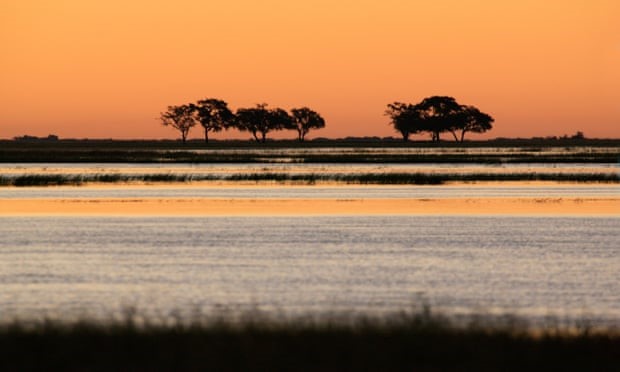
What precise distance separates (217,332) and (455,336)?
3.20 m

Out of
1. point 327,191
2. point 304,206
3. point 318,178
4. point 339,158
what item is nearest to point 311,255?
point 304,206

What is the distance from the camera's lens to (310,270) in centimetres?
2156

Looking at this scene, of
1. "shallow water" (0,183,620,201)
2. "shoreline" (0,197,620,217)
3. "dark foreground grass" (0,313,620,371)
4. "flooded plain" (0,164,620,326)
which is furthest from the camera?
"shallow water" (0,183,620,201)

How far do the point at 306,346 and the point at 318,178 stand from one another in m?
51.7

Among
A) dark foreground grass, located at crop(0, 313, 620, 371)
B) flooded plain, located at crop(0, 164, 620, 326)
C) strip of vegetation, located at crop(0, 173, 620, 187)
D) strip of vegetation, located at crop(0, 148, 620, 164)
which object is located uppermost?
dark foreground grass, located at crop(0, 313, 620, 371)

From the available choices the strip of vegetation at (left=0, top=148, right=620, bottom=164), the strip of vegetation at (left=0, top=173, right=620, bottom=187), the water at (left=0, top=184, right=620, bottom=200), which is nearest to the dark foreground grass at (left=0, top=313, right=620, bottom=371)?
the water at (left=0, top=184, right=620, bottom=200)

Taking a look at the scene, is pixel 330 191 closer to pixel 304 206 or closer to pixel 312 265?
pixel 304 206

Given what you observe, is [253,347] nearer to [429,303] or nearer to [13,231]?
[429,303]

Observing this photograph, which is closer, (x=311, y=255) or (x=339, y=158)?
(x=311, y=255)

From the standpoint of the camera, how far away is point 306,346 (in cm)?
1258

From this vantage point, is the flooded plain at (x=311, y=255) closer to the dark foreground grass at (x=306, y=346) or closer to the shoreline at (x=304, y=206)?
the shoreline at (x=304, y=206)

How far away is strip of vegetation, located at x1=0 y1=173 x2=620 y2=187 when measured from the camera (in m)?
61.0

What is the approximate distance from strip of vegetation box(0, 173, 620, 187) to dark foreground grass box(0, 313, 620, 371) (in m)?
45.9

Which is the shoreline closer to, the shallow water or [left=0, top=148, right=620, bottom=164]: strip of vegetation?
the shallow water
